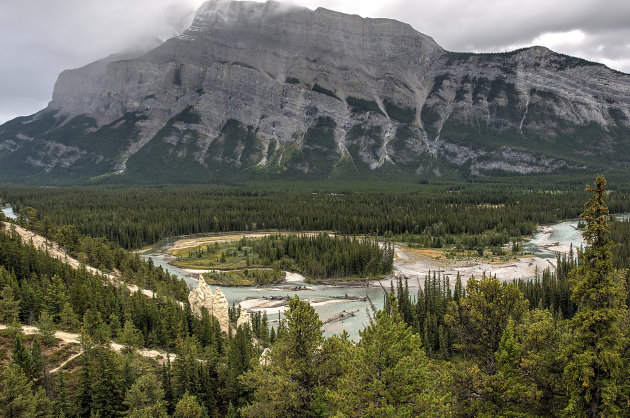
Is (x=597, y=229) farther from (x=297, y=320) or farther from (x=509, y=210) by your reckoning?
(x=509, y=210)

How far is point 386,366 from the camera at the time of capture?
78.7 feet

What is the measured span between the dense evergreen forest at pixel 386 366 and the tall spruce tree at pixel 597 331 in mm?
60

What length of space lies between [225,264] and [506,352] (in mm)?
107120

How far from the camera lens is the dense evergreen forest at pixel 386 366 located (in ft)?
77.0

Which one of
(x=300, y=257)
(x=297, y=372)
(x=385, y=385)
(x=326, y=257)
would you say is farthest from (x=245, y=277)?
(x=385, y=385)

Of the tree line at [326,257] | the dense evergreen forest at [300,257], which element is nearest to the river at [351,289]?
the dense evergreen forest at [300,257]

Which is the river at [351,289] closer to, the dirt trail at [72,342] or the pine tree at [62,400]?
the dirt trail at [72,342]

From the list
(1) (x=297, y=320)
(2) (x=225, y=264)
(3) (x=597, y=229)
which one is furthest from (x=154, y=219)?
(3) (x=597, y=229)

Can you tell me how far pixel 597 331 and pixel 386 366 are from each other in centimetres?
1154

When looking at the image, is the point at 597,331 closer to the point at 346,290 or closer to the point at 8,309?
the point at 8,309

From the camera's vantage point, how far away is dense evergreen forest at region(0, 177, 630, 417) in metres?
23.5

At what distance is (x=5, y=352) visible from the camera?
39094 mm

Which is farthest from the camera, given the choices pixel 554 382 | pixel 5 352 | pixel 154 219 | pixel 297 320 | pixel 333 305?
pixel 154 219

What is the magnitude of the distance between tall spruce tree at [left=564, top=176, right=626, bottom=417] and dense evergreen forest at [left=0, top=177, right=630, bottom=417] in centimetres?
6
